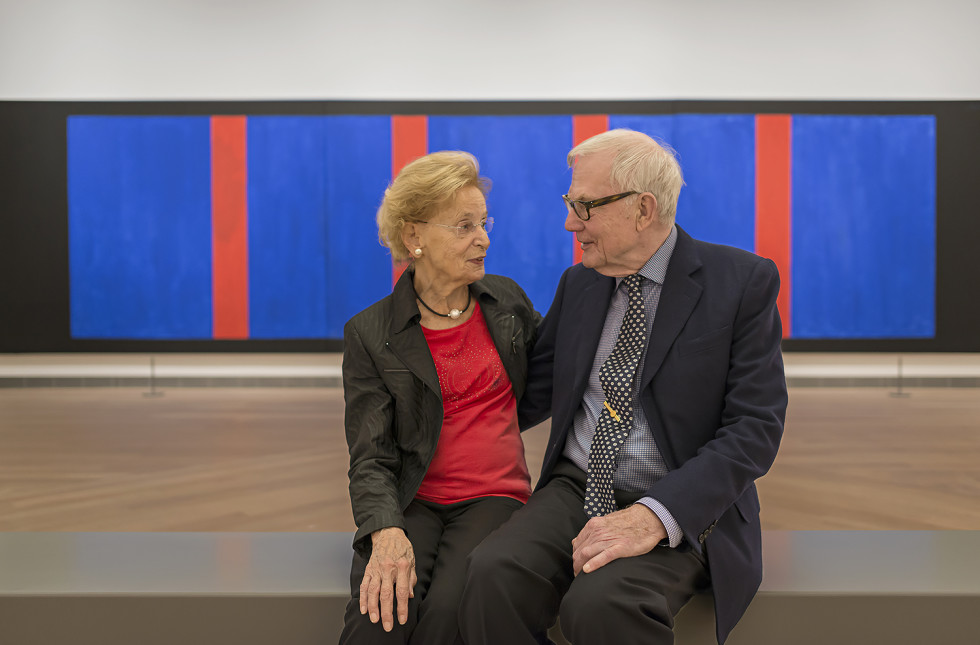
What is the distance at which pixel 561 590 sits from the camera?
172cm

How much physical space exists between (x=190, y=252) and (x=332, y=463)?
319 cm

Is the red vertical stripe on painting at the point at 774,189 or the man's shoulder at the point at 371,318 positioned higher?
A: the red vertical stripe on painting at the point at 774,189

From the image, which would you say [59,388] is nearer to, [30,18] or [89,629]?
[30,18]

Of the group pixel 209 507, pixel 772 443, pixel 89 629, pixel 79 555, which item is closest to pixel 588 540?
pixel 772 443

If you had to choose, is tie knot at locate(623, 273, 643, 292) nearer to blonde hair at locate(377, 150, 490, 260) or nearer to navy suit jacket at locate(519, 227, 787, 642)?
navy suit jacket at locate(519, 227, 787, 642)

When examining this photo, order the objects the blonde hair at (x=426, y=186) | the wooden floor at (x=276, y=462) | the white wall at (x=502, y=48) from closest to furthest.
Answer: the blonde hair at (x=426, y=186) < the wooden floor at (x=276, y=462) < the white wall at (x=502, y=48)

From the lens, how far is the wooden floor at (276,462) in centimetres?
362

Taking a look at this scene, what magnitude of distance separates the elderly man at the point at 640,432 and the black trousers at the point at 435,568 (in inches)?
2.8

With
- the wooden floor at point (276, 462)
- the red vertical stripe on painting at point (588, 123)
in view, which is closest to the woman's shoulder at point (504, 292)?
the wooden floor at point (276, 462)

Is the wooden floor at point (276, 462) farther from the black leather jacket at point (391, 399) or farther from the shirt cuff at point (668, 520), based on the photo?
the shirt cuff at point (668, 520)

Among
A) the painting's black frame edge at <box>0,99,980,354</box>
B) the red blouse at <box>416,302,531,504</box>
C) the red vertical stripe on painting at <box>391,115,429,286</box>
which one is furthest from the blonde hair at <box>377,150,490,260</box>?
the painting's black frame edge at <box>0,99,980,354</box>

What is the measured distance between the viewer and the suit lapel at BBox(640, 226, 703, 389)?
1.81 metres

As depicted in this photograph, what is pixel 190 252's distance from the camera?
23.0ft

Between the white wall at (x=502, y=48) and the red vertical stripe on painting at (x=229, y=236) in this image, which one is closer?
the white wall at (x=502, y=48)
